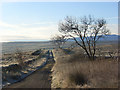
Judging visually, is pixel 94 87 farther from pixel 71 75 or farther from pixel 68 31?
pixel 68 31

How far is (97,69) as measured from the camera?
11.8 m

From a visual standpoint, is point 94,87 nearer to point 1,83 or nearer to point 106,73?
point 106,73

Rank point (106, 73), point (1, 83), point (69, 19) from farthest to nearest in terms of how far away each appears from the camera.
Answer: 1. point (69, 19)
2. point (1, 83)
3. point (106, 73)

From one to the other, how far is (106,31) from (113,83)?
64.4 feet

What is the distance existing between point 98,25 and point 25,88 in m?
18.2

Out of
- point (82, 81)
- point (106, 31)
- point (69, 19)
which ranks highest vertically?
point (69, 19)

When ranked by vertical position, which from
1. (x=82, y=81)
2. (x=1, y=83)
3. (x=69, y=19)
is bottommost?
(x=1, y=83)

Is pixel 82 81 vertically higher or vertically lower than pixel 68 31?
lower

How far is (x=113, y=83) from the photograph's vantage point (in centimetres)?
840

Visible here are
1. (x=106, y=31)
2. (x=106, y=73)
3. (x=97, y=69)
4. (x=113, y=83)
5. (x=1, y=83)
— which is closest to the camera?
(x=113, y=83)

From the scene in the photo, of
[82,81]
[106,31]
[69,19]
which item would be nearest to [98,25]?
[106,31]

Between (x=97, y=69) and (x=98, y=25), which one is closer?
(x=97, y=69)

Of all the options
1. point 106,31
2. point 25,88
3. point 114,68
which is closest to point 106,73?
point 114,68

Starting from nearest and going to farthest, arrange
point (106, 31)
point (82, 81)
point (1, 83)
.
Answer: point (82, 81), point (1, 83), point (106, 31)
